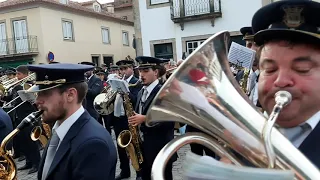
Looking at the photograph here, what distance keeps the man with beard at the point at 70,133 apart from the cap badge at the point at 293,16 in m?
1.54

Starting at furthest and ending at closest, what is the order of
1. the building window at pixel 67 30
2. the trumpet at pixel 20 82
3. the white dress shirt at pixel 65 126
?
1. the building window at pixel 67 30
2. the trumpet at pixel 20 82
3. the white dress shirt at pixel 65 126

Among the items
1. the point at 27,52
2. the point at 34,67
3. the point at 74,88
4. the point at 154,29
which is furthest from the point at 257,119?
the point at 27,52

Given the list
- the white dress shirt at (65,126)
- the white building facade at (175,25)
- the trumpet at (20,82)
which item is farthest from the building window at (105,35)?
the white dress shirt at (65,126)

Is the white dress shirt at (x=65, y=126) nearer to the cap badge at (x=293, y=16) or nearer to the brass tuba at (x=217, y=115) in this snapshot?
the brass tuba at (x=217, y=115)

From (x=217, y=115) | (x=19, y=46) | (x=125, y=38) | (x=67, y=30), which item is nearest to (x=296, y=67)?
(x=217, y=115)

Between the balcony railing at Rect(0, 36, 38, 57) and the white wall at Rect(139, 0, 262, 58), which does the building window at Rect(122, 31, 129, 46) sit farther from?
the white wall at Rect(139, 0, 262, 58)

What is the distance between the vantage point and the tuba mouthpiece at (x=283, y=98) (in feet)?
3.84

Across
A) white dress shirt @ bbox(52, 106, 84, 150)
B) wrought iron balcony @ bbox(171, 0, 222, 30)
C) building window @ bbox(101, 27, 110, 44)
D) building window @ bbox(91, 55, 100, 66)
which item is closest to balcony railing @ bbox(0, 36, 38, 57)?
building window @ bbox(91, 55, 100, 66)

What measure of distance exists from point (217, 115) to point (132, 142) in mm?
4343

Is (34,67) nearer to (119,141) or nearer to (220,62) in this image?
(220,62)

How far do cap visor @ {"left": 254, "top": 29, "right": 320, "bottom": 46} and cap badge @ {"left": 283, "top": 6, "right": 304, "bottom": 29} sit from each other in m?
0.03

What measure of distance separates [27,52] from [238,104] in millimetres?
25245

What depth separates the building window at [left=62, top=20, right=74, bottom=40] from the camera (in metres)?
26.1

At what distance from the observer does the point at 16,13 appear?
24906 mm
